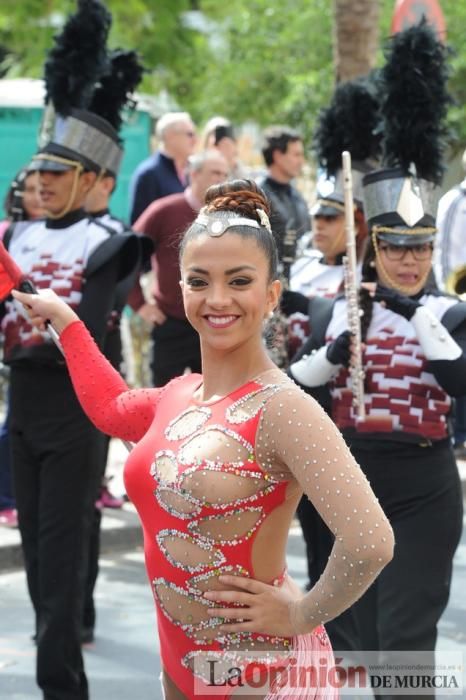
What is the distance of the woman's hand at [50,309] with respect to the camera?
392cm

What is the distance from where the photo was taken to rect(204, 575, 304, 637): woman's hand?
124 inches

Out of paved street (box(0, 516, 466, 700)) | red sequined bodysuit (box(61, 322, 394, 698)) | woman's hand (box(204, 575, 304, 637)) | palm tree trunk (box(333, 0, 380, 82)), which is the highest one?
palm tree trunk (box(333, 0, 380, 82))

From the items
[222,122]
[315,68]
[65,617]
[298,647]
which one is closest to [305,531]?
[65,617]

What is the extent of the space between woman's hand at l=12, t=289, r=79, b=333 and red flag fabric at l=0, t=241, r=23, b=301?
43cm

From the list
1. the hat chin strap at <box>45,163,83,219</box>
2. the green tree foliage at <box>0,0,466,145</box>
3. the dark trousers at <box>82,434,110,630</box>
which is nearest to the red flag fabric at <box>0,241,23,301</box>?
the hat chin strap at <box>45,163,83,219</box>

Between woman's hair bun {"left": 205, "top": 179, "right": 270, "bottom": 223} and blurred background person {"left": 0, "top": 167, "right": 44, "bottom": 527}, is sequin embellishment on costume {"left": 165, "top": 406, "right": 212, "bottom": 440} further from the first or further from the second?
blurred background person {"left": 0, "top": 167, "right": 44, "bottom": 527}

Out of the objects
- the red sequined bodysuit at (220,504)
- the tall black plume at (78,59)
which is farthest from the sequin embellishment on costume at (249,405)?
the tall black plume at (78,59)

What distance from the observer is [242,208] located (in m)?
3.38

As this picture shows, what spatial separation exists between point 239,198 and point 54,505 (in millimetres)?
2248

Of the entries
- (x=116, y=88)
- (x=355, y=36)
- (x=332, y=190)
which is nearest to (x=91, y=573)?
(x=332, y=190)

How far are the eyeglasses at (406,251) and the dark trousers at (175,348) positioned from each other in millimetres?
3591

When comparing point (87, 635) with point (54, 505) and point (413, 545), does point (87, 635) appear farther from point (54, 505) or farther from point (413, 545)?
point (413, 545)

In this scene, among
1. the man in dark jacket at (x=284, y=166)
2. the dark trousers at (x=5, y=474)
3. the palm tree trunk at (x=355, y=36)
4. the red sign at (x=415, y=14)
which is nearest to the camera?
the red sign at (x=415, y=14)

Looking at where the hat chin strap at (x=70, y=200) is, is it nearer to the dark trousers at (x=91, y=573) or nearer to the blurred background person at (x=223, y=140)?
the dark trousers at (x=91, y=573)
